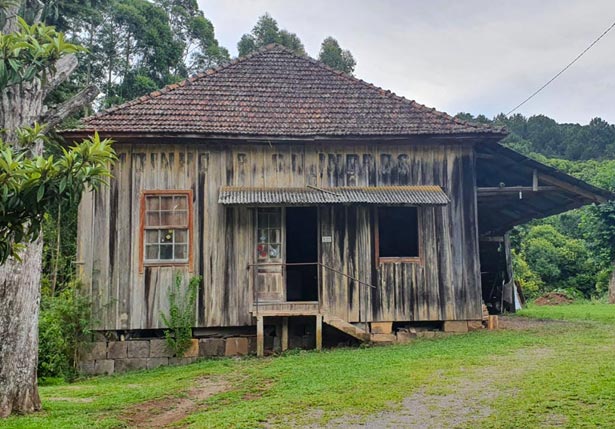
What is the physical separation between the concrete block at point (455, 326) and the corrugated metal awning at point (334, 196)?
255 cm

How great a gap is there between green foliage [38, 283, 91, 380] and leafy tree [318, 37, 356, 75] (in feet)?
72.9

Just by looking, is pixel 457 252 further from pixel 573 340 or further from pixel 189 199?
pixel 189 199

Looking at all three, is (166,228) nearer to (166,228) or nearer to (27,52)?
(166,228)

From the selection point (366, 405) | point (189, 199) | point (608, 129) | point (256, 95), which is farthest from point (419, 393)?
point (608, 129)

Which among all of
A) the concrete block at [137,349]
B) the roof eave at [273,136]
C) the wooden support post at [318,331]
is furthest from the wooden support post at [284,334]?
the roof eave at [273,136]

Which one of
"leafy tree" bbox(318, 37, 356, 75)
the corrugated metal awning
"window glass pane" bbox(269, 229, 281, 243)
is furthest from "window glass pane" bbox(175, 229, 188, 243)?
"leafy tree" bbox(318, 37, 356, 75)

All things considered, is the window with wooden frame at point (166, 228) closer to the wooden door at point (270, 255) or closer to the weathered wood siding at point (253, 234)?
the weathered wood siding at point (253, 234)

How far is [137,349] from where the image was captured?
1122 cm

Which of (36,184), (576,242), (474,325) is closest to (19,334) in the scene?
(36,184)

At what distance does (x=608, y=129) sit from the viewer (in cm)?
4778

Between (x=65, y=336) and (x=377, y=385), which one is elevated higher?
(x=65, y=336)

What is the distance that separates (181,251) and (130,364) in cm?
244

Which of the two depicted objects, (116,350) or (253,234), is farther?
(253,234)

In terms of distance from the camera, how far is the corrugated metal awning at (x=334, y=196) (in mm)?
11031
